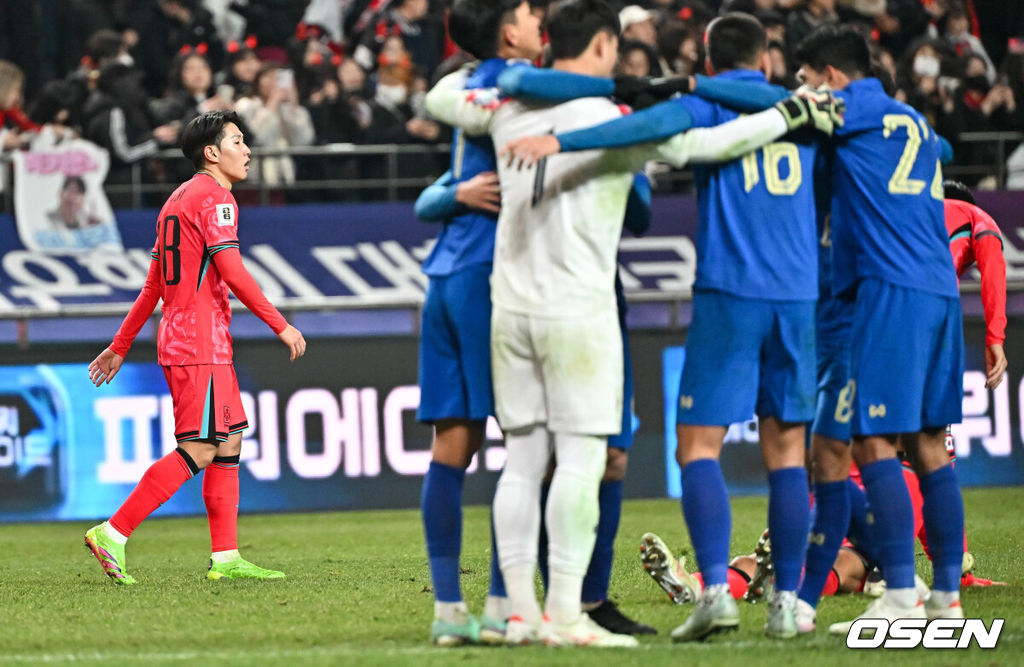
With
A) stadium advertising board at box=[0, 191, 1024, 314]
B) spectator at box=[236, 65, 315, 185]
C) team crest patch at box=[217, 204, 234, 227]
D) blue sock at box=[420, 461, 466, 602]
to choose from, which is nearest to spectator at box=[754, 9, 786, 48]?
stadium advertising board at box=[0, 191, 1024, 314]

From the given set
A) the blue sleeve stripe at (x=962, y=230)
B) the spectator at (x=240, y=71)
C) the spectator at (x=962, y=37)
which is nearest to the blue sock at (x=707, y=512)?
the blue sleeve stripe at (x=962, y=230)

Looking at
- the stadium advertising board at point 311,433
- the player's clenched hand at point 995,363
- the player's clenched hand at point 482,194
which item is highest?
the player's clenched hand at point 482,194

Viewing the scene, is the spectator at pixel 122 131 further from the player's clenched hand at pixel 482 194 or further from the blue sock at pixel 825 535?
the blue sock at pixel 825 535

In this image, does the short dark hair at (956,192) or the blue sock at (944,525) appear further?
the short dark hair at (956,192)

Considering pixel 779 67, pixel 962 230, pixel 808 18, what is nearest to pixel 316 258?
pixel 779 67

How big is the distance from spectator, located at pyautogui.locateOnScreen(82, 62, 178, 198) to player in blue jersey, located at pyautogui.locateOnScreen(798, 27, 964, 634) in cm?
894

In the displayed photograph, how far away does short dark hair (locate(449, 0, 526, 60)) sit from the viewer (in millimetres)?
4895

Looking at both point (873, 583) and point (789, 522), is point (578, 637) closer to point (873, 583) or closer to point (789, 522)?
point (789, 522)

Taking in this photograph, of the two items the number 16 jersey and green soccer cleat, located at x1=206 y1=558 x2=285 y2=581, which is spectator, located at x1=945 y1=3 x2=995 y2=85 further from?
green soccer cleat, located at x1=206 y1=558 x2=285 y2=581

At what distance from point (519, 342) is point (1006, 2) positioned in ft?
42.0

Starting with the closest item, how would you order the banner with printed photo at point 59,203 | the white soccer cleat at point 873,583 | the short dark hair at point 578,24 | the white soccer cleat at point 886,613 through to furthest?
the short dark hair at point 578,24
the white soccer cleat at point 886,613
the white soccer cleat at point 873,583
the banner with printed photo at point 59,203

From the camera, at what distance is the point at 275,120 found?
1339 centimetres

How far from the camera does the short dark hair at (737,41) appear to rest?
195 inches

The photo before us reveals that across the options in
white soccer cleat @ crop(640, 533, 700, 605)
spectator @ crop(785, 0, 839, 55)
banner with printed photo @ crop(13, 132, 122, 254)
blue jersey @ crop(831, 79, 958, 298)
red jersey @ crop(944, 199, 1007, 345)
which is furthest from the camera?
spectator @ crop(785, 0, 839, 55)
